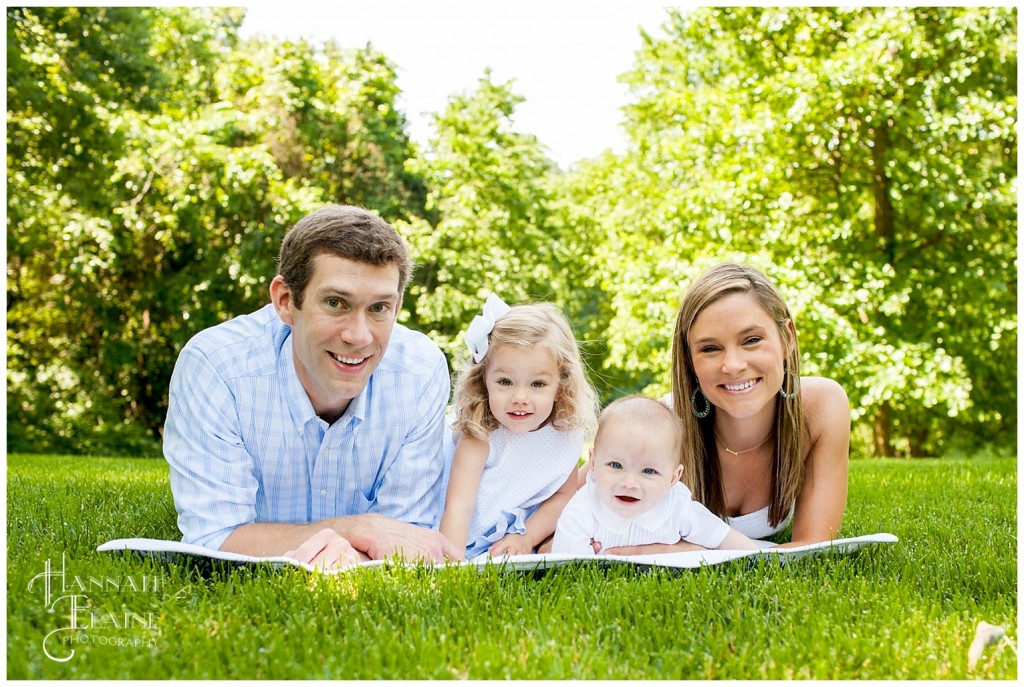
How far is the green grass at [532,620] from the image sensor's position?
90.4 inches

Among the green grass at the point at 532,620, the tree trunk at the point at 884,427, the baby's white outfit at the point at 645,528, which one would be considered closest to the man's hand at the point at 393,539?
the green grass at the point at 532,620

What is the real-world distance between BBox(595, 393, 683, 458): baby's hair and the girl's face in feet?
1.13

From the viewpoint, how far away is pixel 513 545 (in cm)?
392

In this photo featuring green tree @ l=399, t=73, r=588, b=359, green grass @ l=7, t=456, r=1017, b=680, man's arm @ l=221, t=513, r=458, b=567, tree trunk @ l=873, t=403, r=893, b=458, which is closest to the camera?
green grass @ l=7, t=456, r=1017, b=680

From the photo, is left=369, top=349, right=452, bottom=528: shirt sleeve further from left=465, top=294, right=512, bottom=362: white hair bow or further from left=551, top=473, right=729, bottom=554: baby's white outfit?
left=551, top=473, right=729, bottom=554: baby's white outfit

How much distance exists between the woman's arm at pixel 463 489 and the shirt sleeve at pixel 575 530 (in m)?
0.41

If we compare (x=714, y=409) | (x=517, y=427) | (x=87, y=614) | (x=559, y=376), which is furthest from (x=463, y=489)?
(x=87, y=614)

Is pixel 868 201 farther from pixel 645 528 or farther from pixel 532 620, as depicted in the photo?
pixel 532 620

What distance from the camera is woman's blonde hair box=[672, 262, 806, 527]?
12.5 feet

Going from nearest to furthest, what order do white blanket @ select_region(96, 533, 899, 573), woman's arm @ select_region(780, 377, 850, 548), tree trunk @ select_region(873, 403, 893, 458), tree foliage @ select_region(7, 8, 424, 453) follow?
white blanket @ select_region(96, 533, 899, 573), woman's arm @ select_region(780, 377, 850, 548), tree trunk @ select_region(873, 403, 893, 458), tree foliage @ select_region(7, 8, 424, 453)

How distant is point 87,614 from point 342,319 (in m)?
1.37

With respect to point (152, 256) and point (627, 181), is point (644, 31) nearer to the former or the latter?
point (627, 181)

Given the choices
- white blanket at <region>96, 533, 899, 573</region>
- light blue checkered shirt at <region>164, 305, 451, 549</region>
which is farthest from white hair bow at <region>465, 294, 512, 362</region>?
white blanket at <region>96, 533, 899, 573</region>

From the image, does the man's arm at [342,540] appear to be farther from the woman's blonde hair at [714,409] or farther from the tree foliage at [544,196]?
the tree foliage at [544,196]
